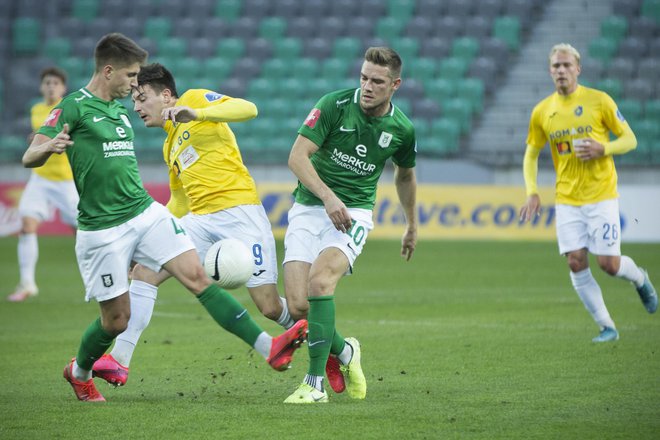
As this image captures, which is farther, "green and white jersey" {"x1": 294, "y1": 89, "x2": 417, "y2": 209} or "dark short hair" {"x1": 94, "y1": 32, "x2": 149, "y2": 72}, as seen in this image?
"green and white jersey" {"x1": 294, "y1": 89, "x2": 417, "y2": 209}

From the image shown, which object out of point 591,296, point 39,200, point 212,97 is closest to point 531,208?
point 591,296

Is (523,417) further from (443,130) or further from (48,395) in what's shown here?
(443,130)

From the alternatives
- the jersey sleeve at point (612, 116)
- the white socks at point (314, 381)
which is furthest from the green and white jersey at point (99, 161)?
the jersey sleeve at point (612, 116)

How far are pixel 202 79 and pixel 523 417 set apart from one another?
68.9 ft

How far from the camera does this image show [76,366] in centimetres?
645

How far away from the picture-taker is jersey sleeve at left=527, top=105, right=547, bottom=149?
30.9 feet

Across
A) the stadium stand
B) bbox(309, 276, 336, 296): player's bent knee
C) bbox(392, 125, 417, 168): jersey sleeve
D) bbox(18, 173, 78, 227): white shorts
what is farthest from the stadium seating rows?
bbox(309, 276, 336, 296): player's bent knee

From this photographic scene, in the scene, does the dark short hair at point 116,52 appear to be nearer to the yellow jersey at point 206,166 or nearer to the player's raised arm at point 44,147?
the player's raised arm at point 44,147

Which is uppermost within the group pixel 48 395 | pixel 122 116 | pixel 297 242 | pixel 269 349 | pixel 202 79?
pixel 122 116

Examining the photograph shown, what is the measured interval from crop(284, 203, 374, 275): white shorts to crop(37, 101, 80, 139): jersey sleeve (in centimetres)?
158

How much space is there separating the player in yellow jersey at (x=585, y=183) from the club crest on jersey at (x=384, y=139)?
269 centimetres

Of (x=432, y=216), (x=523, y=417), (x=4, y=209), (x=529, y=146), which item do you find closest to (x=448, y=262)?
(x=432, y=216)

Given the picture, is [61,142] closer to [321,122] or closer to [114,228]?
[114,228]

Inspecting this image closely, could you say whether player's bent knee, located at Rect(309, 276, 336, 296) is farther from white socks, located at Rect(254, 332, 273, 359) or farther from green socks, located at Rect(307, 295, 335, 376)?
white socks, located at Rect(254, 332, 273, 359)
